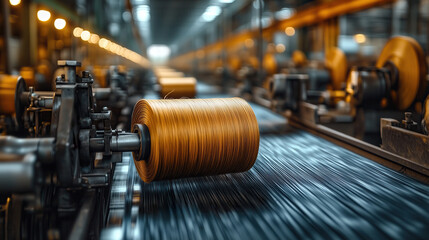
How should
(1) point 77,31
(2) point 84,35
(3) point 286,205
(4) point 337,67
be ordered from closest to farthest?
(3) point 286,205, (4) point 337,67, (1) point 77,31, (2) point 84,35

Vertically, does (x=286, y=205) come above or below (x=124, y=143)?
below

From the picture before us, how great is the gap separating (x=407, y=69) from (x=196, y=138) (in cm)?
232

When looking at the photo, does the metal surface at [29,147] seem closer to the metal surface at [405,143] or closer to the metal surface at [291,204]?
the metal surface at [291,204]

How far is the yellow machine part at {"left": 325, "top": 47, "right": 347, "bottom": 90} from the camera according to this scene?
5248 mm

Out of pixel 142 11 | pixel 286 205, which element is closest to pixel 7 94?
pixel 286 205

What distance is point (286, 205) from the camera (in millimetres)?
1640

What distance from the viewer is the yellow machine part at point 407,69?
3.12m

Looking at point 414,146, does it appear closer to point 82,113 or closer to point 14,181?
point 82,113

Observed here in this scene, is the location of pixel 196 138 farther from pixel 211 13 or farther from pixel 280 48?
pixel 211 13

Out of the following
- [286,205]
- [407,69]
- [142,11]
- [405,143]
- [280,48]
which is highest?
[142,11]

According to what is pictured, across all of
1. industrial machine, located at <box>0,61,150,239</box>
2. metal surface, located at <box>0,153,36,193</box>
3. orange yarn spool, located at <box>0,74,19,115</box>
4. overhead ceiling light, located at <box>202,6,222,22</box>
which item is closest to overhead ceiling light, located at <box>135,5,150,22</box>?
overhead ceiling light, located at <box>202,6,222,22</box>

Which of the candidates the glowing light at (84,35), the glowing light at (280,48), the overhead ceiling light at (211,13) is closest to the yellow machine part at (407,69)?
the glowing light at (280,48)

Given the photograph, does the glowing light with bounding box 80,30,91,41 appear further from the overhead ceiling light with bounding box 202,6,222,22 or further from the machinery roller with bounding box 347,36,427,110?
the machinery roller with bounding box 347,36,427,110

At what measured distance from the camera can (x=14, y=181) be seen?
3.58 ft
